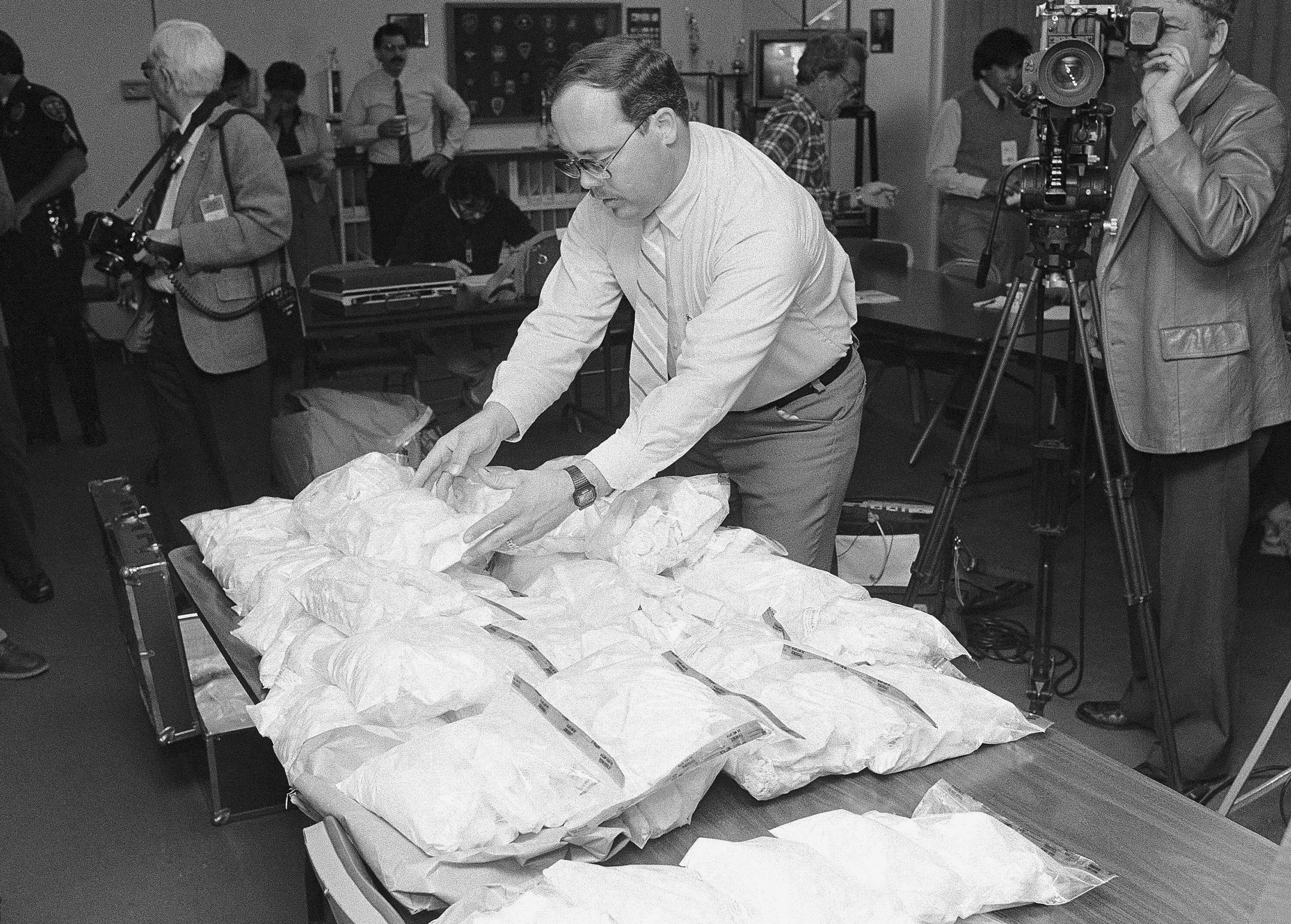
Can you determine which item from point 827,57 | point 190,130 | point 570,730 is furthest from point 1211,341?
point 827,57

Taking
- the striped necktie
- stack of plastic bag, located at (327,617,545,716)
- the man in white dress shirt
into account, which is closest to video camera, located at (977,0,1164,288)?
the man in white dress shirt

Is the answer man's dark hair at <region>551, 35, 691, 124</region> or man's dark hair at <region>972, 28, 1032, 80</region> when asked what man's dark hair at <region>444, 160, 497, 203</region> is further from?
man's dark hair at <region>551, 35, 691, 124</region>

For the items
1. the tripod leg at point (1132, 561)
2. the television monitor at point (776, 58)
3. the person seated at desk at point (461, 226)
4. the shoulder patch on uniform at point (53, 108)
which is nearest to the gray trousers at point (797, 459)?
the tripod leg at point (1132, 561)

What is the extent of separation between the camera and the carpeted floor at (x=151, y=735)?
256 centimetres

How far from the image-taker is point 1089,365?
247 cm

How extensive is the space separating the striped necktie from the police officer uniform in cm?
389

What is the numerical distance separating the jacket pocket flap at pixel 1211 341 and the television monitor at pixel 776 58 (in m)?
6.17

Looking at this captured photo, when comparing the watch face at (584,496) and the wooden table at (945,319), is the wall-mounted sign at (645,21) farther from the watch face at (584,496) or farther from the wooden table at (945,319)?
the watch face at (584,496)

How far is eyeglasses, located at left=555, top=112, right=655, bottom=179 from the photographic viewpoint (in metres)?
1.92

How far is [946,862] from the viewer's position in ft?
3.78

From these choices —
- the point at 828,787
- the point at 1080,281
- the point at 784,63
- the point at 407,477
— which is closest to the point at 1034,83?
the point at 1080,281

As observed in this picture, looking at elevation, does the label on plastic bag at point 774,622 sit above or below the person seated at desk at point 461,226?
below

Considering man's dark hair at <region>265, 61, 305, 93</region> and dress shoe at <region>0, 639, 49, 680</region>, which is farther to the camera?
man's dark hair at <region>265, 61, 305, 93</region>

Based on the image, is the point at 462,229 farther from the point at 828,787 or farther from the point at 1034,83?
the point at 828,787
